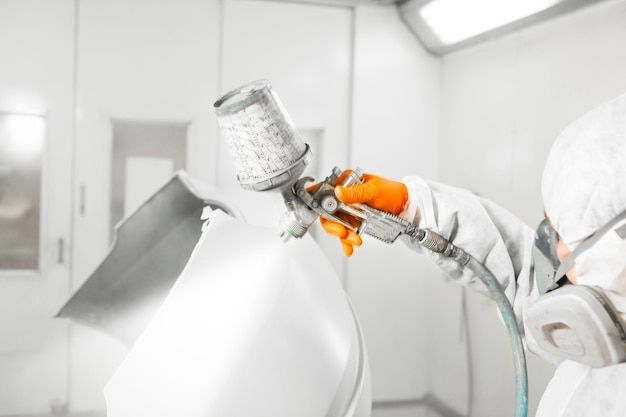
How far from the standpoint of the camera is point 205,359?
2.96 feet

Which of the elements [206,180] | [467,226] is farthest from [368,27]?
[467,226]

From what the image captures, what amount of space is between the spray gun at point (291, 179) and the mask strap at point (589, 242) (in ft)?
0.51

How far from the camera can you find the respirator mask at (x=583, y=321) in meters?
0.72

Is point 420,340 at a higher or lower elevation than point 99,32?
lower

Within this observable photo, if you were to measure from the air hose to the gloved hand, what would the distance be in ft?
0.34

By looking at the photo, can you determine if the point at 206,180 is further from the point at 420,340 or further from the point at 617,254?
the point at 617,254

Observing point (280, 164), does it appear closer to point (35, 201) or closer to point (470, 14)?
point (470, 14)

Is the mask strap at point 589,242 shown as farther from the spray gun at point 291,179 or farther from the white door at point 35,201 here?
the white door at point 35,201

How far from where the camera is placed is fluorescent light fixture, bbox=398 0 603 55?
5.74 ft

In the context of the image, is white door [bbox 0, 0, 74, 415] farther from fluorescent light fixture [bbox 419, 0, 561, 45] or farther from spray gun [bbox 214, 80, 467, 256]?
spray gun [bbox 214, 80, 467, 256]

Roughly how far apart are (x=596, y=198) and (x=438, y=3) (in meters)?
1.56

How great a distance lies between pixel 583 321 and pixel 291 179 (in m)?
0.45

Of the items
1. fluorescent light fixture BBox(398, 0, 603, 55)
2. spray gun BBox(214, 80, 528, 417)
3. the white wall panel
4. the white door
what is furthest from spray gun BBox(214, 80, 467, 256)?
the white door

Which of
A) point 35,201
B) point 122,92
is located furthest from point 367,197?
point 35,201
